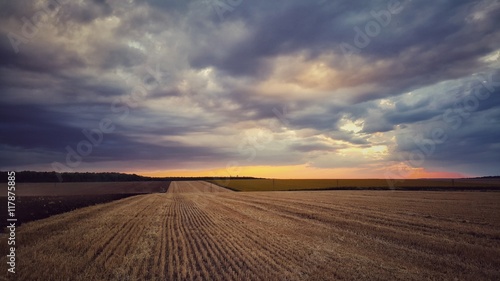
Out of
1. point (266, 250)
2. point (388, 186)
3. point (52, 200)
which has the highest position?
point (266, 250)

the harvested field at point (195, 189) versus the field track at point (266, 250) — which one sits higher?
the field track at point (266, 250)

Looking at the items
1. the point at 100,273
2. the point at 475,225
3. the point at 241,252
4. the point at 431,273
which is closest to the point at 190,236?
the point at 241,252

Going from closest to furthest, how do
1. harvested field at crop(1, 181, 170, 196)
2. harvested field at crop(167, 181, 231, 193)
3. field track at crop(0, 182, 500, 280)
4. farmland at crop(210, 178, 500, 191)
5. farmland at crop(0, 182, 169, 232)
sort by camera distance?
field track at crop(0, 182, 500, 280)
farmland at crop(0, 182, 169, 232)
farmland at crop(210, 178, 500, 191)
harvested field at crop(1, 181, 170, 196)
harvested field at crop(167, 181, 231, 193)

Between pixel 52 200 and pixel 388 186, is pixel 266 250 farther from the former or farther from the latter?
pixel 388 186

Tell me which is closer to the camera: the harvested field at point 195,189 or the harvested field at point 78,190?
the harvested field at point 78,190

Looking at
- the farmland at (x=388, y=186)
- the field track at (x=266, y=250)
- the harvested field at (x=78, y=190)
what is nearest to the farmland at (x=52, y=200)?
the harvested field at (x=78, y=190)

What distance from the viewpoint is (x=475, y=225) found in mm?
19797

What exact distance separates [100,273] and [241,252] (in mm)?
5491

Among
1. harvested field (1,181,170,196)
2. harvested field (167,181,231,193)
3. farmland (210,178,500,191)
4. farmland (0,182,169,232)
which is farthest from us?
harvested field (167,181,231,193)

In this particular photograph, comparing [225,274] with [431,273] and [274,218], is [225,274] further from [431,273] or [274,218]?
[274,218]

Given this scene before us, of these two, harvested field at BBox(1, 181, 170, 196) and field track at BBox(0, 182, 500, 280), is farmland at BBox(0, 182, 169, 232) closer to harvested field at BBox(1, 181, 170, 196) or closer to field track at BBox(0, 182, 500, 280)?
harvested field at BBox(1, 181, 170, 196)

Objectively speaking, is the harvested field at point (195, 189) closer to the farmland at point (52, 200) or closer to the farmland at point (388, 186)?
the farmland at point (388, 186)

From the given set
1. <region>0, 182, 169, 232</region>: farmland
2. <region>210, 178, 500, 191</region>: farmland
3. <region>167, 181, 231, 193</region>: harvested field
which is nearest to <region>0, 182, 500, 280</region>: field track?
<region>0, 182, 169, 232</region>: farmland

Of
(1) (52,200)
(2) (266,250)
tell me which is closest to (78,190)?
(1) (52,200)
